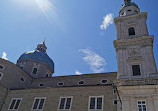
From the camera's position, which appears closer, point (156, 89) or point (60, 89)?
point (156, 89)

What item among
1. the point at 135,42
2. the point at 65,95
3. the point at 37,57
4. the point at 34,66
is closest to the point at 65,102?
the point at 65,95

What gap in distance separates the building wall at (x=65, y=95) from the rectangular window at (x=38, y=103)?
1.47 ft

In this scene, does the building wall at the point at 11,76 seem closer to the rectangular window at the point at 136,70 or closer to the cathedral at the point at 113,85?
the cathedral at the point at 113,85

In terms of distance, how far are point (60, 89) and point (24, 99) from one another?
5.34 metres

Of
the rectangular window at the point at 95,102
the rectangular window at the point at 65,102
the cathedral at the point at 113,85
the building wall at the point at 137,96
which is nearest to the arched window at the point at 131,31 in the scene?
the cathedral at the point at 113,85

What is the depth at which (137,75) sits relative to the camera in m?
17.2

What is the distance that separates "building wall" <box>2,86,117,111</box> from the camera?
63.7 ft

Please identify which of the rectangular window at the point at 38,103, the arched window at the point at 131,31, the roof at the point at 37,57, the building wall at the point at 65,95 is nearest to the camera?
the building wall at the point at 65,95

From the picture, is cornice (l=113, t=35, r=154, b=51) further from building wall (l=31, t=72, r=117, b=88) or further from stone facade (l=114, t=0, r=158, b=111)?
building wall (l=31, t=72, r=117, b=88)

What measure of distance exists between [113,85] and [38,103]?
10.1 m

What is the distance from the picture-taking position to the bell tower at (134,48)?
17422 mm

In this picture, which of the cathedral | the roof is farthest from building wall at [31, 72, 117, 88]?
the roof

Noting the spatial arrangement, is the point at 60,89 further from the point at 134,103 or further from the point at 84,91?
the point at 134,103

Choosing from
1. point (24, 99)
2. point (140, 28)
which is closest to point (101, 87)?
point (140, 28)
